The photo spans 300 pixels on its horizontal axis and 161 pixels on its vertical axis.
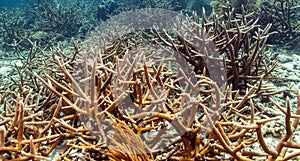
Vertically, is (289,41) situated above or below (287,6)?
below

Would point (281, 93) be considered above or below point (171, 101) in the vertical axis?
below

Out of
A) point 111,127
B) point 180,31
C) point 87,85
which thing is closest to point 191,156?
point 111,127

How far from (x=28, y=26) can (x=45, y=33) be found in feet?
11.7

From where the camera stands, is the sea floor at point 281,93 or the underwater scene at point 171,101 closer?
the underwater scene at point 171,101

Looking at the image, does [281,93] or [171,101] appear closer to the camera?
[171,101]

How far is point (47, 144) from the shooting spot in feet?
7.14

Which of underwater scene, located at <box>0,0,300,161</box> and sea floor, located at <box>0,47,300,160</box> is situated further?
sea floor, located at <box>0,47,300,160</box>

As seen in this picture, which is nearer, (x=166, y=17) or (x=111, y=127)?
(x=111, y=127)

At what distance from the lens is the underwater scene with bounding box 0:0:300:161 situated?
5.91 feet

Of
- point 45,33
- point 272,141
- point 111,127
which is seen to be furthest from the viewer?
point 45,33

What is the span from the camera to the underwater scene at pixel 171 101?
1.80m

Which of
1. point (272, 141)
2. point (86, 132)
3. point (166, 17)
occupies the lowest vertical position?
point (272, 141)

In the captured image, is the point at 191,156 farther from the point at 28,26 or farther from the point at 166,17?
the point at 28,26

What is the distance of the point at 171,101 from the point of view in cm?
281
